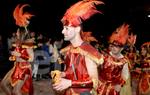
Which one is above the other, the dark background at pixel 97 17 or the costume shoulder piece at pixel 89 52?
the dark background at pixel 97 17

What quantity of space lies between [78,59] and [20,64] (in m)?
4.28

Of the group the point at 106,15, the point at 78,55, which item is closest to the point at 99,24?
the point at 106,15

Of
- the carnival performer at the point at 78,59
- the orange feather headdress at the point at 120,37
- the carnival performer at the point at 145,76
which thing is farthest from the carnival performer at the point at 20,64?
the carnival performer at the point at 78,59

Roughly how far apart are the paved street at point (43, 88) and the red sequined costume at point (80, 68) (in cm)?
657

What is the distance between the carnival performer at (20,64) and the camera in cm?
944

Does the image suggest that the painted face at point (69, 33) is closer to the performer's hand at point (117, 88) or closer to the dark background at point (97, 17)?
the performer's hand at point (117, 88)

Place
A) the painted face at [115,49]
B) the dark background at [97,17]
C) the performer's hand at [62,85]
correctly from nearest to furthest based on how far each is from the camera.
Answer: the performer's hand at [62,85] → the painted face at [115,49] → the dark background at [97,17]

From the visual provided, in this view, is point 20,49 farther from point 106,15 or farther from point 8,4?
point 106,15

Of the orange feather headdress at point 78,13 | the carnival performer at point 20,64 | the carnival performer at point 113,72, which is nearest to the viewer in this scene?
the orange feather headdress at point 78,13

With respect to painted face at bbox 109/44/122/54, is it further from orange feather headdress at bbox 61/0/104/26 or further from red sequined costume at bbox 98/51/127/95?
orange feather headdress at bbox 61/0/104/26

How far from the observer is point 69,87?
5469mm

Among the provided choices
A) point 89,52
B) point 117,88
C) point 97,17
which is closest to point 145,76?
point 117,88

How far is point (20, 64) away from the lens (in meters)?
9.61

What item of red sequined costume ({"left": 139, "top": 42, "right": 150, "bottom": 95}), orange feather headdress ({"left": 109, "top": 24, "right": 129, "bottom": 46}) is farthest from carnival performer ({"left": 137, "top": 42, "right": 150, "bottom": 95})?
orange feather headdress ({"left": 109, "top": 24, "right": 129, "bottom": 46})
